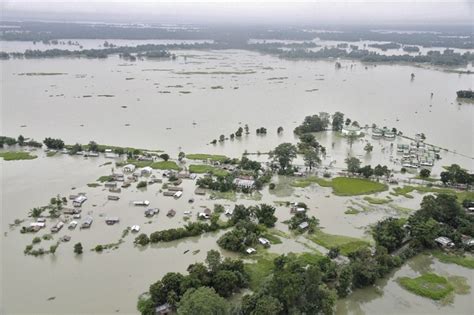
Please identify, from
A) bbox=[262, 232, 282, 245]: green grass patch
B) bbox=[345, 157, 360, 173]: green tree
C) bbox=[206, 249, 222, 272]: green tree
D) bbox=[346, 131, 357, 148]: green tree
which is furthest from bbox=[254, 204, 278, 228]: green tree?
bbox=[346, 131, 357, 148]: green tree

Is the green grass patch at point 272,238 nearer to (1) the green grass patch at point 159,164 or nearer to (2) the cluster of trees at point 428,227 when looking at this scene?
(2) the cluster of trees at point 428,227

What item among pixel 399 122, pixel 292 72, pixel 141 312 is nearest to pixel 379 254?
pixel 141 312

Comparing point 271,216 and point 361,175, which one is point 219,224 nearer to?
point 271,216

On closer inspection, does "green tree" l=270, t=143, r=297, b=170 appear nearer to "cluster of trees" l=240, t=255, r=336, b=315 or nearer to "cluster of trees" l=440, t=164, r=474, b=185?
"cluster of trees" l=440, t=164, r=474, b=185

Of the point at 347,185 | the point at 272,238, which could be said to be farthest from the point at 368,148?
the point at 272,238

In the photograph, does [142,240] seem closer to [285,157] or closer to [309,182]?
[309,182]
